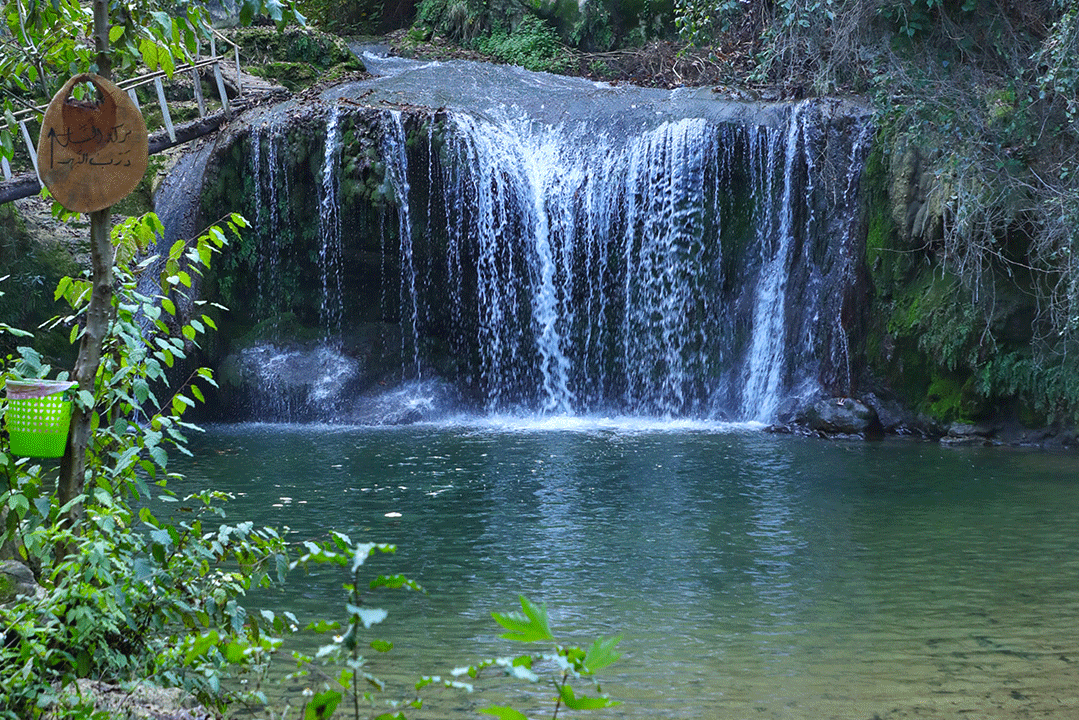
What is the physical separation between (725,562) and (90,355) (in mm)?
3627

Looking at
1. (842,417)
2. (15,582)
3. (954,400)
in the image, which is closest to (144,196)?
(842,417)

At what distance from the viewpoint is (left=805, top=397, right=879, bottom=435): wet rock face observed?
11.4 metres

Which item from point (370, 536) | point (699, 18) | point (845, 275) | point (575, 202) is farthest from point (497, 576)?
point (699, 18)

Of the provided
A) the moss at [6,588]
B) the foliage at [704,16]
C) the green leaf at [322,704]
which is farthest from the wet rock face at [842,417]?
the green leaf at [322,704]

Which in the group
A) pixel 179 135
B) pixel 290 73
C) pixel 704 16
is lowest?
pixel 179 135

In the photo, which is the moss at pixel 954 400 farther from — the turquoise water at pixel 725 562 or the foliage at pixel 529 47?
the foliage at pixel 529 47

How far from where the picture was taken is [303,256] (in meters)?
14.3

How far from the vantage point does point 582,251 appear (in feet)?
45.9

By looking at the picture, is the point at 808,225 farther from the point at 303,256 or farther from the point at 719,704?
the point at 719,704

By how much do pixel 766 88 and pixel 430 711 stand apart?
12166 millimetres

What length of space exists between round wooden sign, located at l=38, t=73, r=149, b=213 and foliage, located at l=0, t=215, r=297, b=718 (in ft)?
0.54

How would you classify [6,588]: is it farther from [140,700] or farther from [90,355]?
[90,355]

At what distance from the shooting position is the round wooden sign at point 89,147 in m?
3.13

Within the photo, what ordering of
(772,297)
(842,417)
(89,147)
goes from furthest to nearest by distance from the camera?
(772,297)
(842,417)
(89,147)
